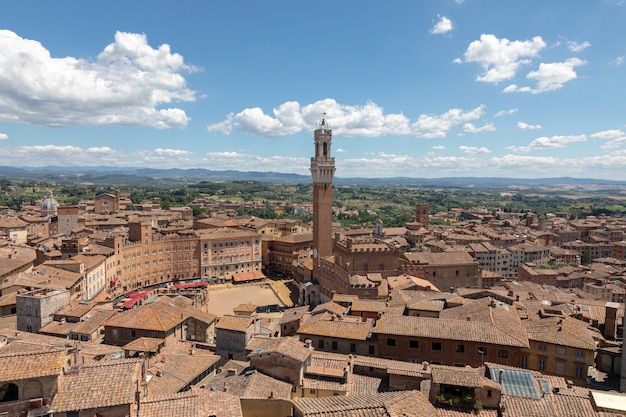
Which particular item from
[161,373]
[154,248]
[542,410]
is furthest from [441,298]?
[154,248]

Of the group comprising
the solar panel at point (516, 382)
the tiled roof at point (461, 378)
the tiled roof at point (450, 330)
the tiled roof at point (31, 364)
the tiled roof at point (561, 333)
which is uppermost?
the tiled roof at point (31, 364)

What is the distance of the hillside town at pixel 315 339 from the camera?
17609 mm

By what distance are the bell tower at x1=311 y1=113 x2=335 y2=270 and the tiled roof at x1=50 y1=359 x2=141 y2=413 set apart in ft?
195

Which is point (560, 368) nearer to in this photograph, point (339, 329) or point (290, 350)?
point (339, 329)

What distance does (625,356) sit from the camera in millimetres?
28500

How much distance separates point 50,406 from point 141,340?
19.5 meters

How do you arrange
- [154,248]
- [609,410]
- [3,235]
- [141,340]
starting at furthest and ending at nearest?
1. [3,235]
2. [154,248]
3. [141,340]
4. [609,410]

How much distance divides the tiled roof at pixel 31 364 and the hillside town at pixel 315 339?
0.18ft

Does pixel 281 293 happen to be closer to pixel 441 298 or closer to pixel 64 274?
pixel 64 274

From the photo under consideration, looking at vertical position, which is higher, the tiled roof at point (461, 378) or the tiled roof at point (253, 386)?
the tiled roof at point (461, 378)

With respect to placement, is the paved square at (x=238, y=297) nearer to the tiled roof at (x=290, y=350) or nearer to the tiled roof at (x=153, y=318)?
the tiled roof at (x=153, y=318)

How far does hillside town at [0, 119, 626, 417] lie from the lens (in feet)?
57.8

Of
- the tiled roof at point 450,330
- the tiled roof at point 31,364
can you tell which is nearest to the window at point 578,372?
the tiled roof at point 450,330

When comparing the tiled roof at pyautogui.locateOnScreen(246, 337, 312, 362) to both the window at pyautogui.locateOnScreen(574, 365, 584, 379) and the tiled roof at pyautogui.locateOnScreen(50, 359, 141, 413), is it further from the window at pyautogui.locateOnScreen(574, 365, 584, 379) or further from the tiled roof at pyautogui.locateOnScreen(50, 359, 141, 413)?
the window at pyautogui.locateOnScreen(574, 365, 584, 379)
